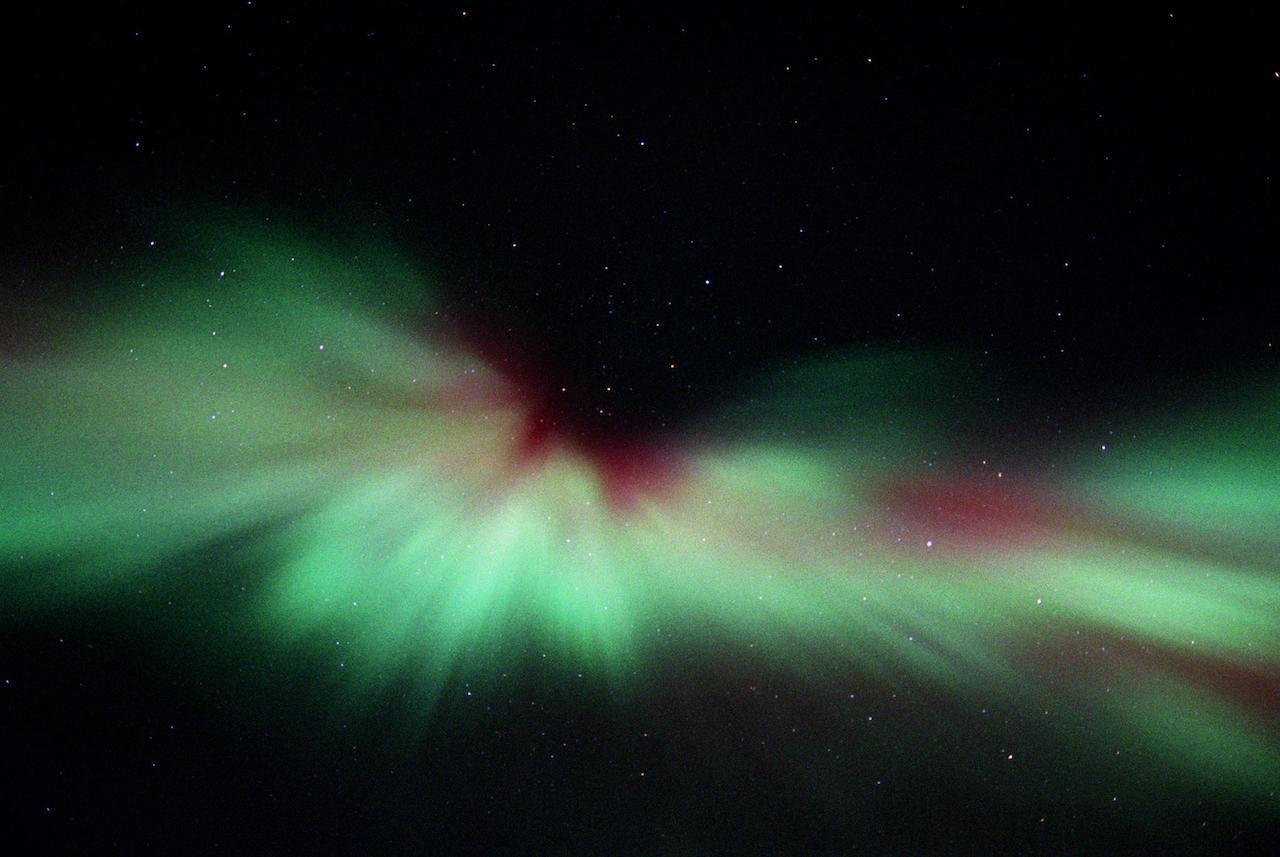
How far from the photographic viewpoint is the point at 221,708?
0.47 metres

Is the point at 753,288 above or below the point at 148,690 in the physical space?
above

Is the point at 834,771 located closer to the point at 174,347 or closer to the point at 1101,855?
the point at 1101,855

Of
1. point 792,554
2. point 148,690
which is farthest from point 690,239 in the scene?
point 148,690

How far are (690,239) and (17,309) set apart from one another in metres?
0.38

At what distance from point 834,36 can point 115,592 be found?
52cm

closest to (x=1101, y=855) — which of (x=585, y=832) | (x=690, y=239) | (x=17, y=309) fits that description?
(x=585, y=832)

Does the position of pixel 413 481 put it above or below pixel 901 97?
below

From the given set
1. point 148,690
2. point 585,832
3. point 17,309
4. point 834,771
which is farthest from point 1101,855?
point 17,309

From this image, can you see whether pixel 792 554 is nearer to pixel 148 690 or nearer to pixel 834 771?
pixel 834 771

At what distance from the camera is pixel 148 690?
47 cm

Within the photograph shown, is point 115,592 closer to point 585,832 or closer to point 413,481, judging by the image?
point 413,481

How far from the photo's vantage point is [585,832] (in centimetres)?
47

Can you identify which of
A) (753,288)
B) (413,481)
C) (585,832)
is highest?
(753,288)

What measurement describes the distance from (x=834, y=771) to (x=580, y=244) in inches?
13.5
